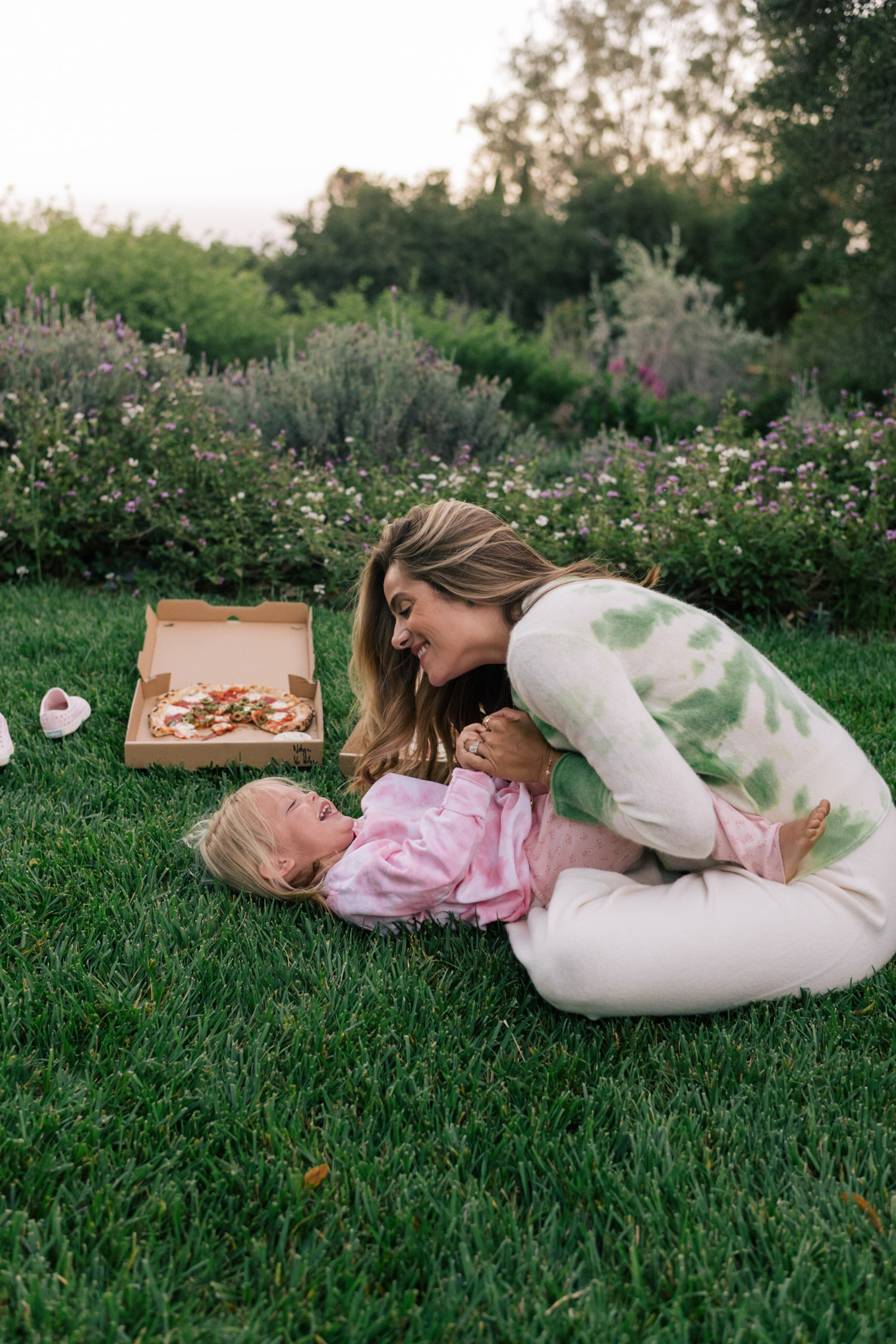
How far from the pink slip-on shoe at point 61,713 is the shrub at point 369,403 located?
333 cm

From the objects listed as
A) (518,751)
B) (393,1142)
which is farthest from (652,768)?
(393,1142)

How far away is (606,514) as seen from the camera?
5285mm

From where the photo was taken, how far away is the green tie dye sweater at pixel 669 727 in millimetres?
1881

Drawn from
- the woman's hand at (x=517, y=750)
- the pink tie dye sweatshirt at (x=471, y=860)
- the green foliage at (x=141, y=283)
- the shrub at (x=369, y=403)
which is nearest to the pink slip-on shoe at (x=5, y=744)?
the pink tie dye sweatshirt at (x=471, y=860)

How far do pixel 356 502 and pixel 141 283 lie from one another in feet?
24.9

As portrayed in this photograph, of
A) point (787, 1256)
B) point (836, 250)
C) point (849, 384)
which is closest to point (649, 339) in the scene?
point (836, 250)

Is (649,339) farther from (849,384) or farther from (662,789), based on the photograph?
(662,789)

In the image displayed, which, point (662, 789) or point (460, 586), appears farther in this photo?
point (460, 586)

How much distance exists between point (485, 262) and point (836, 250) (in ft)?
35.1

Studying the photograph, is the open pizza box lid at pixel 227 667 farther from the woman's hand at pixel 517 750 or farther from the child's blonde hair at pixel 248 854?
the woman's hand at pixel 517 750

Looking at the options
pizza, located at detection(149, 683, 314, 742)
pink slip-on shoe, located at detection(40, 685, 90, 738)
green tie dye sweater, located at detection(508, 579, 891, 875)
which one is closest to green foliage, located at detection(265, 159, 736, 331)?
pizza, located at detection(149, 683, 314, 742)

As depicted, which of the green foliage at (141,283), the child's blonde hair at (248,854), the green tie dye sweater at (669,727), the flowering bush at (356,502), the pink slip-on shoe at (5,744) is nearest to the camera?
the green tie dye sweater at (669,727)

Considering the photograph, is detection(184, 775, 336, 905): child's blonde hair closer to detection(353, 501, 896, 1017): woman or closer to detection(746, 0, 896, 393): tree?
detection(353, 501, 896, 1017): woman

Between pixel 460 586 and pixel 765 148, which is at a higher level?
pixel 765 148
